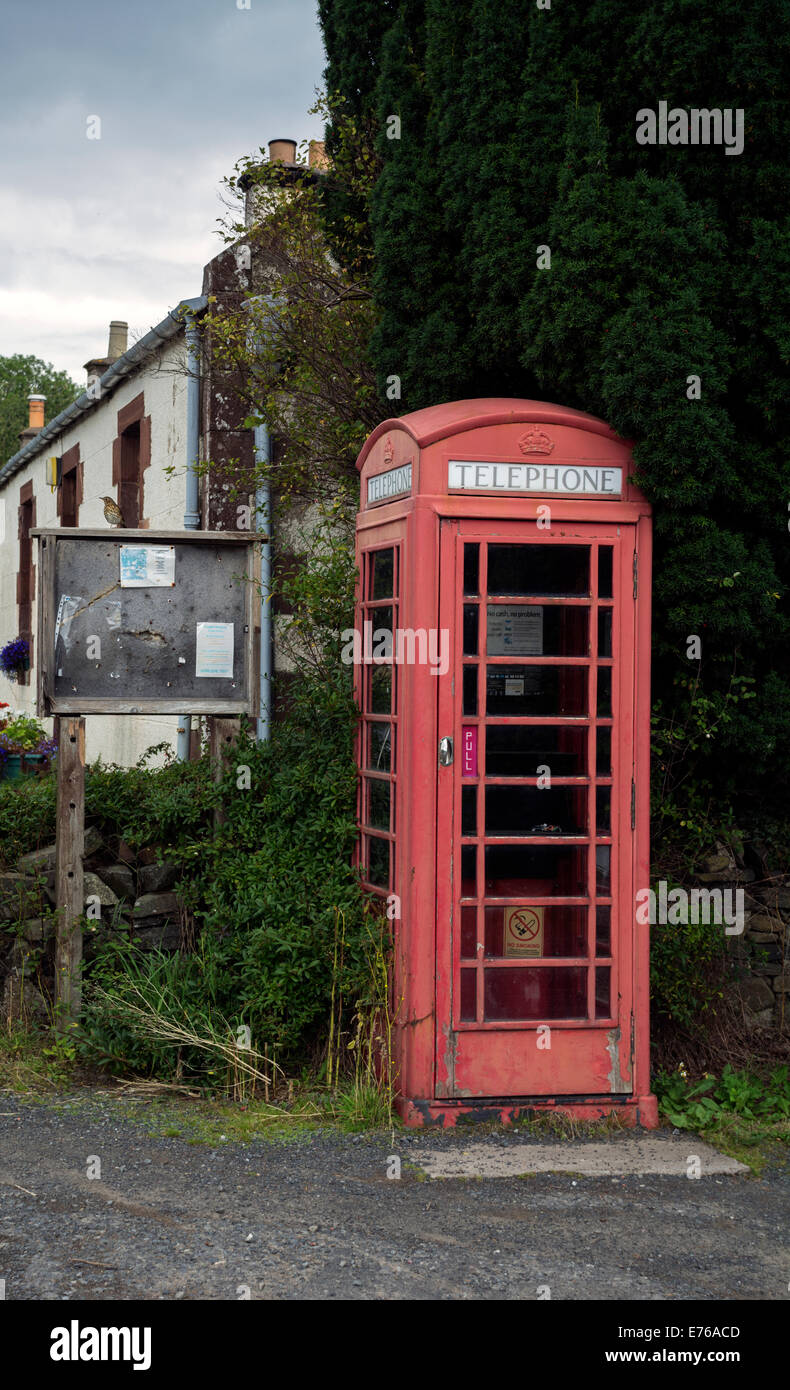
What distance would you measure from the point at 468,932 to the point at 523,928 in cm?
25

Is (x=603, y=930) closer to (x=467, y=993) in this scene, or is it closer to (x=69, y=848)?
(x=467, y=993)

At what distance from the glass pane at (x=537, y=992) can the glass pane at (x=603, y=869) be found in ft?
1.18

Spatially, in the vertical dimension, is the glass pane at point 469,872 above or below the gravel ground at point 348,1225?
above

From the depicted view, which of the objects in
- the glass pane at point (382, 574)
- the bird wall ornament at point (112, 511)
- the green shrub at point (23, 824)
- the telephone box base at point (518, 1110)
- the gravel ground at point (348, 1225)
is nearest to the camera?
the gravel ground at point (348, 1225)

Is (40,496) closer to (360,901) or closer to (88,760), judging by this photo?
(88,760)

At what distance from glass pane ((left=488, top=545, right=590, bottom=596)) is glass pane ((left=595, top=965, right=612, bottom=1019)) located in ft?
5.50

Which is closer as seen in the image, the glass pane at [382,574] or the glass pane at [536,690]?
the glass pane at [536,690]

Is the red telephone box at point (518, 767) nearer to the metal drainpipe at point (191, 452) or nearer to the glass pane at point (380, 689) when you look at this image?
the glass pane at point (380, 689)

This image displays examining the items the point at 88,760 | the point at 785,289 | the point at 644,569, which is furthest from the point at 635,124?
the point at 88,760

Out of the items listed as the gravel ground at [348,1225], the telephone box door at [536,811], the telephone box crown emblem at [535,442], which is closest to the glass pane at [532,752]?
the telephone box door at [536,811]

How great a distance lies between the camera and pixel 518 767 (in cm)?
591

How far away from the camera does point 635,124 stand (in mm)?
6422

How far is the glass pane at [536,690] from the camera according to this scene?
5.91 meters

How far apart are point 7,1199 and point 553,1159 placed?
7.00ft
